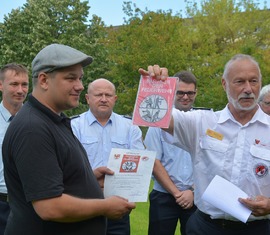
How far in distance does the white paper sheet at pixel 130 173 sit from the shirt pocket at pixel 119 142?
5.11 ft

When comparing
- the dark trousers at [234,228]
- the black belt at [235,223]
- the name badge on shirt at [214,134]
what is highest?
the name badge on shirt at [214,134]

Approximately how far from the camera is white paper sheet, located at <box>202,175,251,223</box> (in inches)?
138

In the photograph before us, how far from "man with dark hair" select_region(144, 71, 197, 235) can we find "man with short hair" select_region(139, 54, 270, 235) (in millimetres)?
1361

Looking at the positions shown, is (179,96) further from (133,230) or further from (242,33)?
(242,33)

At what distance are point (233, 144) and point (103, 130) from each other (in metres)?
1.92

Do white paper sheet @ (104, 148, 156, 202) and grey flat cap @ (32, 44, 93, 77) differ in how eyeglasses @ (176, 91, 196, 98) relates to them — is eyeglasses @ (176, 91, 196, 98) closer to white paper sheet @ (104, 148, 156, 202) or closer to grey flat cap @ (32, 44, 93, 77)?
white paper sheet @ (104, 148, 156, 202)

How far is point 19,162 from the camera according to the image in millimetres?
2654

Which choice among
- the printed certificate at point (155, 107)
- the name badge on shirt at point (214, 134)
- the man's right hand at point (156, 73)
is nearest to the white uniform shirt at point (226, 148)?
the name badge on shirt at point (214, 134)

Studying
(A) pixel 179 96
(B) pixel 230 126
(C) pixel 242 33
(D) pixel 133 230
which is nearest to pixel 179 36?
(C) pixel 242 33

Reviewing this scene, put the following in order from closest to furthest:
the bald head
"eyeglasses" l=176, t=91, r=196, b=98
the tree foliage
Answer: the bald head, "eyeglasses" l=176, t=91, r=196, b=98, the tree foliage

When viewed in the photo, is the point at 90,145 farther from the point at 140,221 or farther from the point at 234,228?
the point at 140,221

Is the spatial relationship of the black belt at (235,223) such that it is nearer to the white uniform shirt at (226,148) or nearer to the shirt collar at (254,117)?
the white uniform shirt at (226,148)

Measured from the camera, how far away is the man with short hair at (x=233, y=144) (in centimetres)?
369

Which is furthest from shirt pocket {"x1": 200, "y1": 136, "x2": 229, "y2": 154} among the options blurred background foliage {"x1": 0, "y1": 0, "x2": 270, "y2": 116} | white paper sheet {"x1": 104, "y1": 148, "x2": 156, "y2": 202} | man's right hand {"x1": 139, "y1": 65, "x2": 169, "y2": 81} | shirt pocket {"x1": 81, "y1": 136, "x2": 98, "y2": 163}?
blurred background foliage {"x1": 0, "y1": 0, "x2": 270, "y2": 116}
